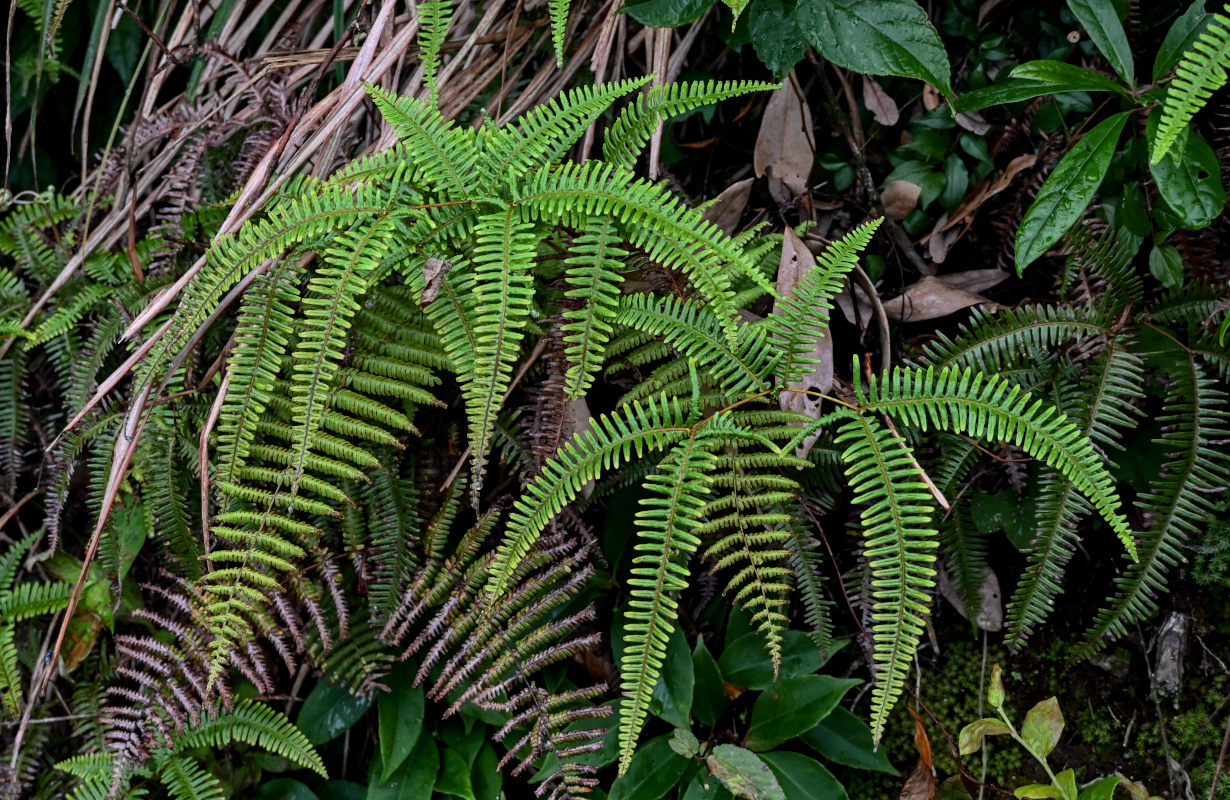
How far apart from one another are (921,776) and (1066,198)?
63.0 inches

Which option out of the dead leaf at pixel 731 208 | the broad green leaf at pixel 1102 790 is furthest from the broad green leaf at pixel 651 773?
the dead leaf at pixel 731 208

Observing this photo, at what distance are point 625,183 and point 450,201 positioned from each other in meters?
0.49

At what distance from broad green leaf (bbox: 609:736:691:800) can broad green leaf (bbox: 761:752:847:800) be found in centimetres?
26

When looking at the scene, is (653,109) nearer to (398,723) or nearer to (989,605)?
(989,605)

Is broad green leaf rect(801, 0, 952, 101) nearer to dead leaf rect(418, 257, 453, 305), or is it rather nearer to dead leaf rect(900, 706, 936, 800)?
dead leaf rect(418, 257, 453, 305)

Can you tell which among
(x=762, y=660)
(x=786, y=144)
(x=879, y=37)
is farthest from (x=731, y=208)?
(x=762, y=660)

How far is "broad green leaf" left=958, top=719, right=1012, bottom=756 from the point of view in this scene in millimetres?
2207

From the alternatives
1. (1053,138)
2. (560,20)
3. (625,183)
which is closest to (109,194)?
(560,20)

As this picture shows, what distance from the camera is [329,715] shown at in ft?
8.76

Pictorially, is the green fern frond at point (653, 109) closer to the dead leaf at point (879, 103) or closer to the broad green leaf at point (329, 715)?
the dead leaf at point (879, 103)

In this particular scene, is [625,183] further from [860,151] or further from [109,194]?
[109,194]

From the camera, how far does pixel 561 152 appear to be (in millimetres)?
2268

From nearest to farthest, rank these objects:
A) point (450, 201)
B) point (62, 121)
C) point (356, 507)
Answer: point (450, 201)
point (356, 507)
point (62, 121)

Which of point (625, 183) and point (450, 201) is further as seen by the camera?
point (450, 201)
